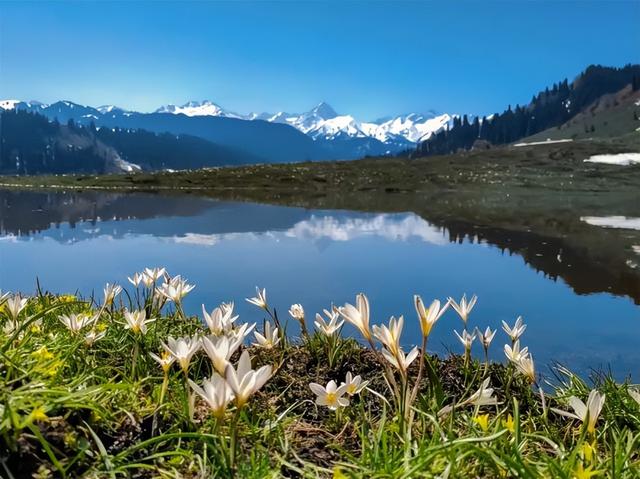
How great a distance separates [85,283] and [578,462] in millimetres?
7413

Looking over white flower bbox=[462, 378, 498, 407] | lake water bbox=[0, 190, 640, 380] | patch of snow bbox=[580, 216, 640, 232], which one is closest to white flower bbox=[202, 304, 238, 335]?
white flower bbox=[462, 378, 498, 407]

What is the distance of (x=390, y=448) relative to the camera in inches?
70.0

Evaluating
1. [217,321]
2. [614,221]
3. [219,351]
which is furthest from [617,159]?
[219,351]

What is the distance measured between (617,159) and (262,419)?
266 ft

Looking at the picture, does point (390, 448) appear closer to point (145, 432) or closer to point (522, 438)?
point (522, 438)

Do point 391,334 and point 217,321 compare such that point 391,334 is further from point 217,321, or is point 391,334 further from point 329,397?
point 217,321

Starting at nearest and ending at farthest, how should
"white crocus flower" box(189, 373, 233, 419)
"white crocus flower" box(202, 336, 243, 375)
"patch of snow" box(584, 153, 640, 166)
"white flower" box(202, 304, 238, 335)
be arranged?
"white crocus flower" box(189, 373, 233, 419)
"white crocus flower" box(202, 336, 243, 375)
"white flower" box(202, 304, 238, 335)
"patch of snow" box(584, 153, 640, 166)

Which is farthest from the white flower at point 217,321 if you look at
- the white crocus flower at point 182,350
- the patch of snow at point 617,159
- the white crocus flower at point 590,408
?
the patch of snow at point 617,159

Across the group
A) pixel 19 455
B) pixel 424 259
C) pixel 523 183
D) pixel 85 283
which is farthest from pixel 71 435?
pixel 523 183

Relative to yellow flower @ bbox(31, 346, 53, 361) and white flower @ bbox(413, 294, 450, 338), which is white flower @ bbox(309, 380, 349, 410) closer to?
white flower @ bbox(413, 294, 450, 338)

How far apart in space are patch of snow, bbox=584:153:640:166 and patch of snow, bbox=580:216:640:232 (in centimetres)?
5641

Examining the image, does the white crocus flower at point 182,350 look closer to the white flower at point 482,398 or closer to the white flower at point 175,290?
the white flower at point 482,398

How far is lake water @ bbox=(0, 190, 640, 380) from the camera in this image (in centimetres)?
566

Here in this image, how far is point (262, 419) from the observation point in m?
2.27
